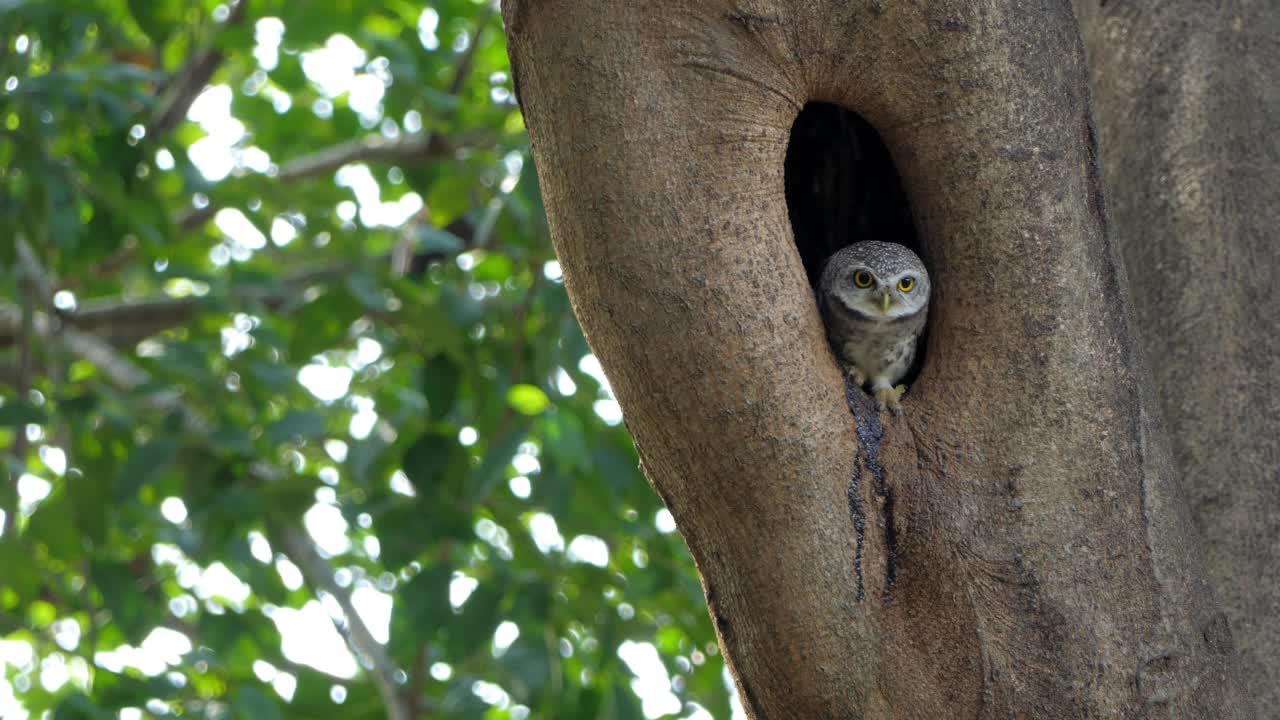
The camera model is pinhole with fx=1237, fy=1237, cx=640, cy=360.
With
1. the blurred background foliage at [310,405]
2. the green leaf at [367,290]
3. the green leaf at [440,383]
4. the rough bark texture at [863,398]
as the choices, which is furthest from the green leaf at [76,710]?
the rough bark texture at [863,398]

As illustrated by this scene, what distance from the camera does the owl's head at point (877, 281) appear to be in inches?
93.3

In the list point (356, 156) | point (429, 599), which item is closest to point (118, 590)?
point (429, 599)

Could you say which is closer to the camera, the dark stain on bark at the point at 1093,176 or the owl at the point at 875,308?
the dark stain on bark at the point at 1093,176

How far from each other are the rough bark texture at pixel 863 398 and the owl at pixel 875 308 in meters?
0.50

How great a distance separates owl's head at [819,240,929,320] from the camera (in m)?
2.37

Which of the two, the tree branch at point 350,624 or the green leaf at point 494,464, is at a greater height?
the green leaf at point 494,464

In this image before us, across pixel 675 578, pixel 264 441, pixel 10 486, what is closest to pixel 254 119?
pixel 264 441

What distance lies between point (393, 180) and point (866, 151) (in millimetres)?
3481

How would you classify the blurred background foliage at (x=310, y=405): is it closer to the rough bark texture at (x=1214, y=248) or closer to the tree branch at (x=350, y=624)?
the tree branch at (x=350, y=624)

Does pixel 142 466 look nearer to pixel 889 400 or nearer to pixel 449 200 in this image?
pixel 449 200

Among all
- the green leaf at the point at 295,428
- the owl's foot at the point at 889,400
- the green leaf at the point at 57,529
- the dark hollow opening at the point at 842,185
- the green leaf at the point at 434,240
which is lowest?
the green leaf at the point at 57,529

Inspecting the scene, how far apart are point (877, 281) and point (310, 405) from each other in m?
2.83

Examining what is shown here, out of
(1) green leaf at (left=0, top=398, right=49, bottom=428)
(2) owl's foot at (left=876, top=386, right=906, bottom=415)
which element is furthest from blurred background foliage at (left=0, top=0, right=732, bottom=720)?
(2) owl's foot at (left=876, top=386, right=906, bottom=415)

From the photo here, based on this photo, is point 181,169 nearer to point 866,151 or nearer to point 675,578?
point 675,578
